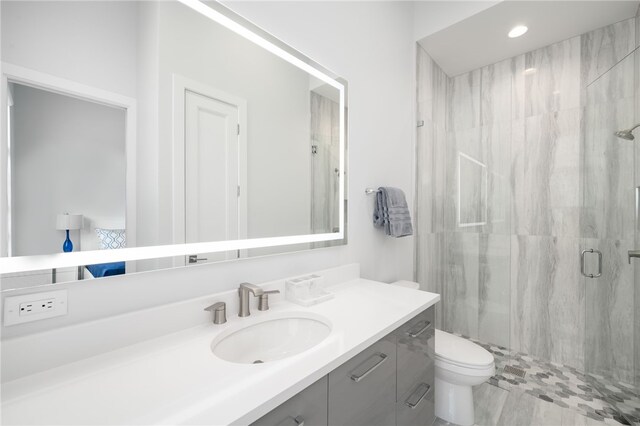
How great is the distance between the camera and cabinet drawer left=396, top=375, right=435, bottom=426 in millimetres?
1136

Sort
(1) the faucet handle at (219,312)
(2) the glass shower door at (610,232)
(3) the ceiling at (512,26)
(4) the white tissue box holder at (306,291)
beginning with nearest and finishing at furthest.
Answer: (1) the faucet handle at (219,312) → (4) the white tissue box holder at (306,291) → (2) the glass shower door at (610,232) → (3) the ceiling at (512,26)

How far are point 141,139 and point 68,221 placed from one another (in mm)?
312

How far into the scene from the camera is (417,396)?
1.25 m

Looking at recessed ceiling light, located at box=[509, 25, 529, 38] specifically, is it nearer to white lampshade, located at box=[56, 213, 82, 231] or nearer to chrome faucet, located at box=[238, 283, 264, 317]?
chrome faucet, located at box=[238, 283, 264, 317]

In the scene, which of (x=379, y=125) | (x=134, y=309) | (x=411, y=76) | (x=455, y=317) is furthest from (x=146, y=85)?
→ (x=455, y=317)

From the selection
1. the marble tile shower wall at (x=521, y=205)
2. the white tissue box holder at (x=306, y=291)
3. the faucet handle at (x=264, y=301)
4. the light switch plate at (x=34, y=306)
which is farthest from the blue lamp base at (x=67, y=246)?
the marble tile shower wall at (x=521, y=205)

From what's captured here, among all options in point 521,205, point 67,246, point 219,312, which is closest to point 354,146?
point 219,312

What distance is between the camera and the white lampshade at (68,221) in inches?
30.2

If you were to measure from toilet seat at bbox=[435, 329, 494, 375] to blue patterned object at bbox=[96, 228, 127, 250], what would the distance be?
1.55 meters

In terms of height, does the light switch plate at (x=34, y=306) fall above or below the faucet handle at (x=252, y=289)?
above

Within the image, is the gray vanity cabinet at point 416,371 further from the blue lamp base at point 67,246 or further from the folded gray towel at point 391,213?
the blue lamp base at point 67,246

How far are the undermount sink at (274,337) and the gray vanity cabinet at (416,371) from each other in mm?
323

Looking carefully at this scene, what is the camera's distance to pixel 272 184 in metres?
1.33

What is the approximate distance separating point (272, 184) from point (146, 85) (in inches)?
23.7
